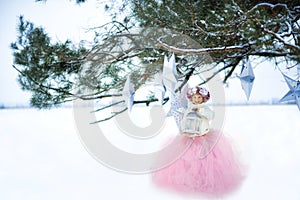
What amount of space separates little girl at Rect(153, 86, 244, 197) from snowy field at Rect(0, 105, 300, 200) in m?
0.04

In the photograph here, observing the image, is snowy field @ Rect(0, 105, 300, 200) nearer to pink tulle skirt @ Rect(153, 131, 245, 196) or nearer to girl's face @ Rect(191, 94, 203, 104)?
pink tulle skirt @ Rect(153, 131, 245, 196)

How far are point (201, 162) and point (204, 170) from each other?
2 cm

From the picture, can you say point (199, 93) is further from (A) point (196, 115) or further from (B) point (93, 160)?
(B) point (93, 160)

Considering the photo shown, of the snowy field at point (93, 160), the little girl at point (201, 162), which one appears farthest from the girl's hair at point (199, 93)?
the snowy field at point (93, 160)

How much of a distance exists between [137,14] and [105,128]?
544mm

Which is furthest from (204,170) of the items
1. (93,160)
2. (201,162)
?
(93,160)

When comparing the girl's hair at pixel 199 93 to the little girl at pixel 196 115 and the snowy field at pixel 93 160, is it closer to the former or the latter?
the little girl at pixel 196 115

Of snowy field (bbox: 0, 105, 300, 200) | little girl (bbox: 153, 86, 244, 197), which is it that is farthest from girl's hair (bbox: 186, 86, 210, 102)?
snowy field (bbox: 0, 105, 300, 200)

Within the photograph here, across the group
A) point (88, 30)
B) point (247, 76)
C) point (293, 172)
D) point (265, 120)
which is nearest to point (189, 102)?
point (247, 76)

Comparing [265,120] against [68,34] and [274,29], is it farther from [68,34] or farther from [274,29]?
[68,34]

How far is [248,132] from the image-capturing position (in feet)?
4.42

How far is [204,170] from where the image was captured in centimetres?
65

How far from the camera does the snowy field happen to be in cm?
99

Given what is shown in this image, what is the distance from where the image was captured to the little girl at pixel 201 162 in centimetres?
65
